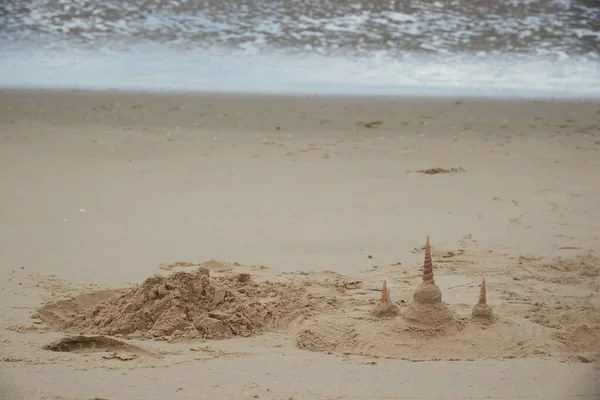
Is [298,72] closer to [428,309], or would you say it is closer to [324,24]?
[324,24]

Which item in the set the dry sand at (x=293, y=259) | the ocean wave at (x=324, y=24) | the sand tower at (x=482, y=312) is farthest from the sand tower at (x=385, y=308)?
the ocean wave at (x=324, y=24)

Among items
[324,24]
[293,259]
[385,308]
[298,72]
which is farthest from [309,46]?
[385,308]

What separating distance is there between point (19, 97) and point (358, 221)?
641 cm

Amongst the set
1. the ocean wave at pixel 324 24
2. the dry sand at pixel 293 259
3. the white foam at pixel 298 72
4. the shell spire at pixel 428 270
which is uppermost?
the shell spire at pixel 428 270

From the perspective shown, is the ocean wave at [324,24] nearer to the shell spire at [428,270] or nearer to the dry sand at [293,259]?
the dry sand at [293,259]

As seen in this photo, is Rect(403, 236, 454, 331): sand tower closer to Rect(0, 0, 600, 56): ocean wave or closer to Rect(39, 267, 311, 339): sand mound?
Rect(39, 267, 311, 339): sand mound

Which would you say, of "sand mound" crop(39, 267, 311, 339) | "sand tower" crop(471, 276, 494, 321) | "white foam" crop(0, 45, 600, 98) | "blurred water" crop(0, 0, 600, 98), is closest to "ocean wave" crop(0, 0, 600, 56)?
"blurred water" crop(0, 0, 600, 98)

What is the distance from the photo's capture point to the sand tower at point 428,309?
326 cm

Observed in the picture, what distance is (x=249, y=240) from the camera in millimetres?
4688

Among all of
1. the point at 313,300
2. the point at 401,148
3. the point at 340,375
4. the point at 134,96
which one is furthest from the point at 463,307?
the point at 134,96

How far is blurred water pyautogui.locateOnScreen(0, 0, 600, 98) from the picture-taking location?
1215 centimetres

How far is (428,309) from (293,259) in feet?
3.99

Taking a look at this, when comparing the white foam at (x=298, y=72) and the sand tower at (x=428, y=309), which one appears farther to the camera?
the white foam at (x=298, y=72)

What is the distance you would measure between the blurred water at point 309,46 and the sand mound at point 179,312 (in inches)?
317
